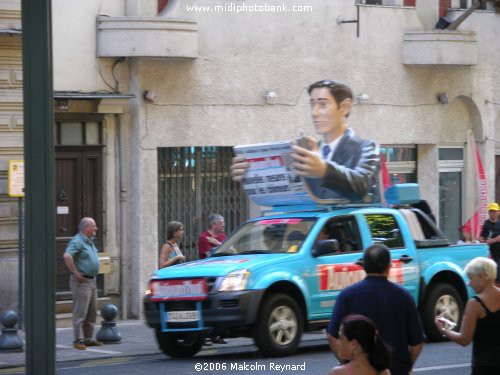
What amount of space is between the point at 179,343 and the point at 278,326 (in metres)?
1.51

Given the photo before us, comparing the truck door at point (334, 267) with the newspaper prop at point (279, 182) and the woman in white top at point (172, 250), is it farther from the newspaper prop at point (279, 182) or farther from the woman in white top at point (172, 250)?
the woman in white top at point (172, 250)

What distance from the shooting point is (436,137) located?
25.9 m

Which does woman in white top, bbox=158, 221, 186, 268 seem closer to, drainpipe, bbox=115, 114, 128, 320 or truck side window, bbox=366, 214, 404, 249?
truck side window, bbox=366, 214, 404, 249

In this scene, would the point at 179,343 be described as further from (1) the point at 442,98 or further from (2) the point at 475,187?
(2) the point at 475,187

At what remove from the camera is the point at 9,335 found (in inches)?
621

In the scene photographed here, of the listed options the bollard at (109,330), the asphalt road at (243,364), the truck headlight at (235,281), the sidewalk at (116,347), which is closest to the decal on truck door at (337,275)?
the asphalt road at (243,364)

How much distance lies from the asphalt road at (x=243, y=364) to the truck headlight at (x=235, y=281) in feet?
2.89

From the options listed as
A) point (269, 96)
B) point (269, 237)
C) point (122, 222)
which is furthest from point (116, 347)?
point (269, 96)

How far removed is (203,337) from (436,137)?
39.3 feet

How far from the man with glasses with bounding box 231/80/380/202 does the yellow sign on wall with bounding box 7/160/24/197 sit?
361cm

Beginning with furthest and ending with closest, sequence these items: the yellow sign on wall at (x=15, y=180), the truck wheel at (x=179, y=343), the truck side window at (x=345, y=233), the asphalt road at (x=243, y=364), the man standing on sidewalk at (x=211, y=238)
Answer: the yellow sign on wall at (x=15, y=180), the man standing on sidewalk at (x=211, y=238), the truck side window at (x=345, y=233), the truck wheel at (x=179, y=343), the asphalt road at (x=243, y=364)

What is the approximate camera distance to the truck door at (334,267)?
49.2 feet

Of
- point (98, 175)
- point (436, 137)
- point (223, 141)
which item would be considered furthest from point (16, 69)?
point (436, 137)

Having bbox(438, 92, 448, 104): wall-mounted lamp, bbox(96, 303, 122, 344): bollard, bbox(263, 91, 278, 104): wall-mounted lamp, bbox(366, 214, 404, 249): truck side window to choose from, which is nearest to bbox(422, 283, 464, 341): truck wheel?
bbox(366, 214, 404, 249): truck side window
